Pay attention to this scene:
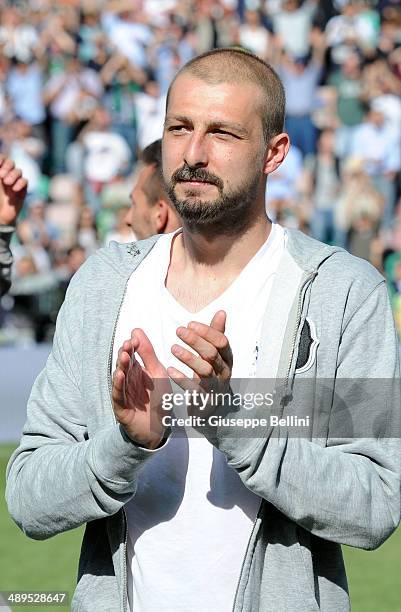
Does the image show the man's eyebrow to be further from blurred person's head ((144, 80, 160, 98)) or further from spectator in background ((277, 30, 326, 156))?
blurred person's head ((144, 80, 160, 98))

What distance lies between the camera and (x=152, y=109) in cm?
1549

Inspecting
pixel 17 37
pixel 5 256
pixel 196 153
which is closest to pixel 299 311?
pixel 196 153

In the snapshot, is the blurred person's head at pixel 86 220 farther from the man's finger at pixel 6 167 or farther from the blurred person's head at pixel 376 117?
the man's finger at pixel 6 167

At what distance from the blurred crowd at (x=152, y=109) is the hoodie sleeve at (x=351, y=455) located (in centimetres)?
1148

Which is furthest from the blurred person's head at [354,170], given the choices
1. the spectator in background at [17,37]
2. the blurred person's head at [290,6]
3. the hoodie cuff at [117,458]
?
the hoodie cuff at [117,458]

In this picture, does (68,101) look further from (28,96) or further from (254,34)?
(254,34)

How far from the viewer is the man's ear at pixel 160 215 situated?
14.1ft

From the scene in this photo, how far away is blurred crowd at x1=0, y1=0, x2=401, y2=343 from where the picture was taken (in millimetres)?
14633

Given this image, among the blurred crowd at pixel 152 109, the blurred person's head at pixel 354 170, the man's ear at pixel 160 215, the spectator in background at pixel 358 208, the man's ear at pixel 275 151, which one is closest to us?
the man's ear at pixel 275 151

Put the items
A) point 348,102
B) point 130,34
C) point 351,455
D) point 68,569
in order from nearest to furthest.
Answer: point 351,455, point 68,569, point 348,102, point 130,34

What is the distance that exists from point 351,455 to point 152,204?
78.4 inches

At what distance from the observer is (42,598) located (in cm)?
369

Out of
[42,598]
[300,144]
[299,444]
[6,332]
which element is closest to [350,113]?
[300,144]

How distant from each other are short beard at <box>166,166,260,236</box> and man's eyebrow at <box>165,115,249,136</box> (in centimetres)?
10
